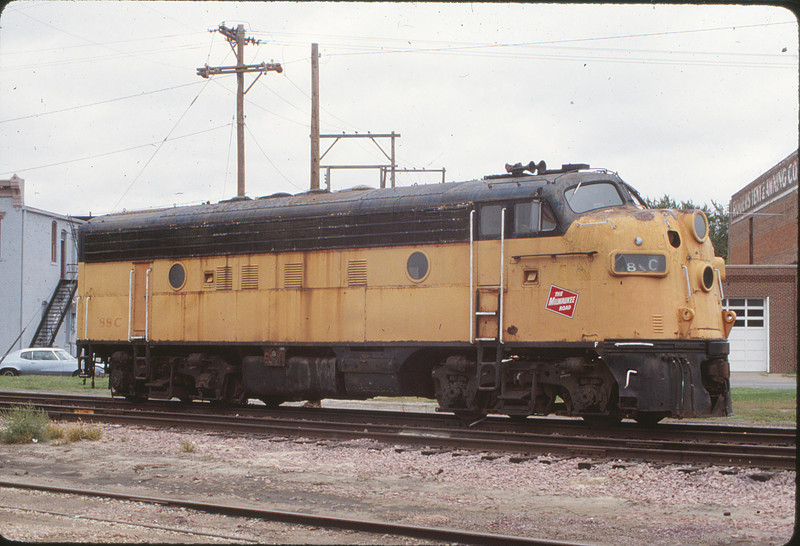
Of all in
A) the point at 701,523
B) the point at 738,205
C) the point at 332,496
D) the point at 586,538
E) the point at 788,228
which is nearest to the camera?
the point at 586,538

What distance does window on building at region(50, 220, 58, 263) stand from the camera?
4047 centimetres

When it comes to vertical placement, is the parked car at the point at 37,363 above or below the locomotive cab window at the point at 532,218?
below

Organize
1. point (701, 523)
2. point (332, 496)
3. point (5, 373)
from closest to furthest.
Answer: point (701, 523)
point (332, 496)
point (5, 373)

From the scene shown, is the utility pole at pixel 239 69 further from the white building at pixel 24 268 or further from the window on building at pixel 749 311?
the window on building at pixel 749 311

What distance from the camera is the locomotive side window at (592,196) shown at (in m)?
12.0

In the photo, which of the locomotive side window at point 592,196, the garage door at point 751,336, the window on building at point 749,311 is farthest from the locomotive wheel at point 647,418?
the garage door at point 751,336

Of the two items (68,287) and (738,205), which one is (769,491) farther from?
(738,205)

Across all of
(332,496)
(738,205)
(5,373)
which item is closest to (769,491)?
(332,496)

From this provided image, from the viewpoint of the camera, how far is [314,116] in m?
21.5

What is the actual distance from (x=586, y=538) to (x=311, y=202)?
918 centimetres

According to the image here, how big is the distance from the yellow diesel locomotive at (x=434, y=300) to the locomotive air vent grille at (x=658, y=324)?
15 mm

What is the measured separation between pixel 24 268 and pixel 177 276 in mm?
25920

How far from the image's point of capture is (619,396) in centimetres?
1115

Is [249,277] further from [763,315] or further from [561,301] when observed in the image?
[763,315]
